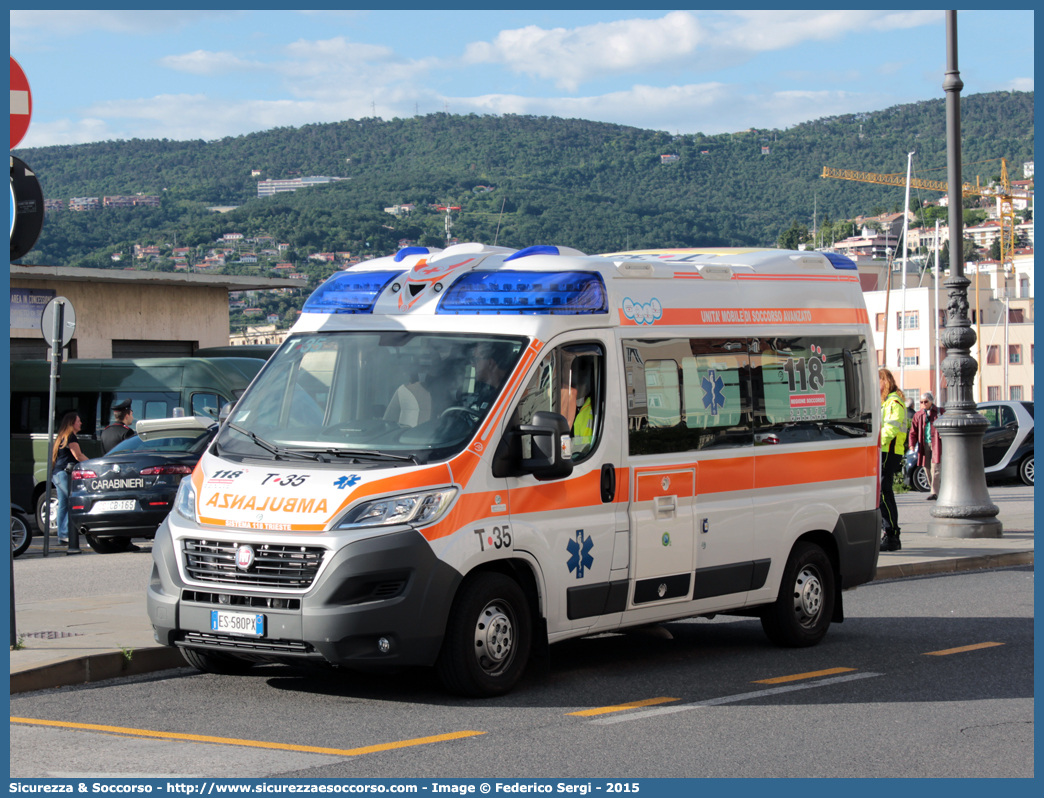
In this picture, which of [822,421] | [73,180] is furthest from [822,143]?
[822,421]

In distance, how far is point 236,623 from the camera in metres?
7.60

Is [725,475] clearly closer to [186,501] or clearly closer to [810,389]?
[810,389]

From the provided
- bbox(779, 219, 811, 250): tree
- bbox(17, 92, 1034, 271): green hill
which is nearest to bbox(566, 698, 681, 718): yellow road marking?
bbox(17, 92, 1034, 271): green hill

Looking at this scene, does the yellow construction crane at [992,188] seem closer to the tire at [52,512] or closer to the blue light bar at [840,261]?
the tire at [52,512]

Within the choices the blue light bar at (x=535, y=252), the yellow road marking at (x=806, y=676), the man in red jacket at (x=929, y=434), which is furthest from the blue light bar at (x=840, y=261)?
the man in red jacket at (x=929, y=434)

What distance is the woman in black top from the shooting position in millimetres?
17938

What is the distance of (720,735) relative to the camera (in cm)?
701

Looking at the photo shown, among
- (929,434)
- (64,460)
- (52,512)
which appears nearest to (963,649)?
(64,460)

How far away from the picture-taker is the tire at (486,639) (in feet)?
25.1

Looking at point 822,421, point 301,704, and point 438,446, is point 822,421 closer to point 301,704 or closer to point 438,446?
point 438,446

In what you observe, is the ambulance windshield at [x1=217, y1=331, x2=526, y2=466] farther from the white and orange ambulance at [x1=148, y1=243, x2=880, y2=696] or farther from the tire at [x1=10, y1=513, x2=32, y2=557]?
the tire at [x1=10, y1=513, x2=32, y2=557]

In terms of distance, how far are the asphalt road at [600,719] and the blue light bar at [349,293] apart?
228cm

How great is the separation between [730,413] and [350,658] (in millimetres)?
3387

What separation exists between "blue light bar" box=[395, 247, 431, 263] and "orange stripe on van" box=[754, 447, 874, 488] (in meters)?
2.68
